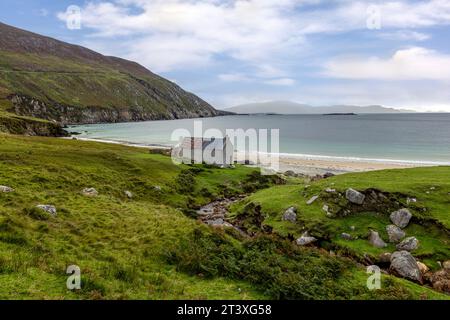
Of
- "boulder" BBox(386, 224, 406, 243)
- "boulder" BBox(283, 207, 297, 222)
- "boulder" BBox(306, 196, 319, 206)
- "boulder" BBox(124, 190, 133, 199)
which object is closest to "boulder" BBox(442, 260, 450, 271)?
"boulder" BBox(386, 224, 406, 243)

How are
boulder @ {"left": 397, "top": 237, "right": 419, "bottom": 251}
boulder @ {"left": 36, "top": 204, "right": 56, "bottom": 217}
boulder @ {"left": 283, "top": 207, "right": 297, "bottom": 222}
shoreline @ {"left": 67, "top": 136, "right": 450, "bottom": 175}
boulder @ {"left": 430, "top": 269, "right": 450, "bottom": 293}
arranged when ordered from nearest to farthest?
boulder @ {"left": 430, "top": 269, "right": 450, "bottom": 293}
boulder @ {"left": 36, "top": 204, "right": 56, "bottom": 217}
boulder @ {"left": 397, "top": 237, "right": 419, "bottom": 251}
boulder @ {"left": 283, "top": 207, "right": 297, "bottom": 222}
shoreline @ {"left": 67, "top": 136, "right": 450, "bottom": 175}

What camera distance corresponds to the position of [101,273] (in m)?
16.8

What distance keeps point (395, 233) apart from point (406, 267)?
18.6 feet

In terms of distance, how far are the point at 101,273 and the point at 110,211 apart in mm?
13531

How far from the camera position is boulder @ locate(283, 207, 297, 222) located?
34622 millimetres

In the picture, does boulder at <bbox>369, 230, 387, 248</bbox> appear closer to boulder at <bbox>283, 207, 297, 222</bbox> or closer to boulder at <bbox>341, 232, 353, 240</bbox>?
boulder at <bbox>341, 232, 353, 240</bbox>

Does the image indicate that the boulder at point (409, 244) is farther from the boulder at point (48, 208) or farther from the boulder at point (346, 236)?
the boulder at point (48, 208)

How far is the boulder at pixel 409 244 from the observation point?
92.0 ft

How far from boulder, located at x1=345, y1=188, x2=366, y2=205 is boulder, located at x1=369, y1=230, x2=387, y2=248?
458 centimetres

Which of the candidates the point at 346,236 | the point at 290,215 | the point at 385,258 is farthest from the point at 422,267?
the point at 290,215

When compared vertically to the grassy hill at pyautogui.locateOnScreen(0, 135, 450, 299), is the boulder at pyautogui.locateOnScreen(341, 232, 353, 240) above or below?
below

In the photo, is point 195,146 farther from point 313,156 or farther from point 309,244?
point 309,244
